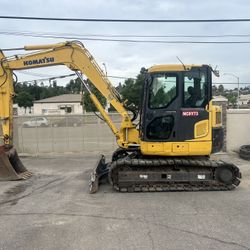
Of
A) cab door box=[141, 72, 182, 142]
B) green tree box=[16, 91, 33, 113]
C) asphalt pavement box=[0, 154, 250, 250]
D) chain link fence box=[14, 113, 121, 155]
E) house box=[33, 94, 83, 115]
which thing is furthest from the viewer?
green tree box=[16, 91, 33, 113]

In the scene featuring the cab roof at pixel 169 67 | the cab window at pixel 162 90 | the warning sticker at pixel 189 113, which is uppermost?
the cab roof at pixel 169 67

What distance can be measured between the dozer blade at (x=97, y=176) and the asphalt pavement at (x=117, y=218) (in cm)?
24

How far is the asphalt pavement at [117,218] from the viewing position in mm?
6426

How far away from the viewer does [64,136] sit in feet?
61.8

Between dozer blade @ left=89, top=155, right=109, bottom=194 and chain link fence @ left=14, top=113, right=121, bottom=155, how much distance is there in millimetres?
6493

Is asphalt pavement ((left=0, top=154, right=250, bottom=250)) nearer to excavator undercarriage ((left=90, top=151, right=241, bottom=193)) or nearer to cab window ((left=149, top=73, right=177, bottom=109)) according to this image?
excavator undercarriage ((left=90, top=151, right=241, bottom=193))

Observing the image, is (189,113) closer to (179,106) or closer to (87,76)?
(179,106)

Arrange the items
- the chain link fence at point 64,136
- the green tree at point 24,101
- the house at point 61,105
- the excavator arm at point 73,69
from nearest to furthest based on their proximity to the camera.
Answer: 1. the excavator arm at point 73,69
2. the chain link fence at point 64,136
3. the house at point 61,105
4. the green tree at point 24,101

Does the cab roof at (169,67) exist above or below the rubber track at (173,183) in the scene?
above

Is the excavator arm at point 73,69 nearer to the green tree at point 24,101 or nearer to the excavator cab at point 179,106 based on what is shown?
the excavator cab at point 179,106

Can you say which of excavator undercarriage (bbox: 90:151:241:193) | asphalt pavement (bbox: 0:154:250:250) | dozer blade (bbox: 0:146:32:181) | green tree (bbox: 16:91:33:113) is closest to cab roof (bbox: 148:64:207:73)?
excavator undercarriage (bbox: 90:151:241:193)

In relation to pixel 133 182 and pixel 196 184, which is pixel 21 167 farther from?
pixel 196 184

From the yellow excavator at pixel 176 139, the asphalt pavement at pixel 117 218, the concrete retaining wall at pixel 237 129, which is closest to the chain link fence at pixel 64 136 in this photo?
the concrete retaining wall at pixel 237 129

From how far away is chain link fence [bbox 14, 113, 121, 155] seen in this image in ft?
61.6
